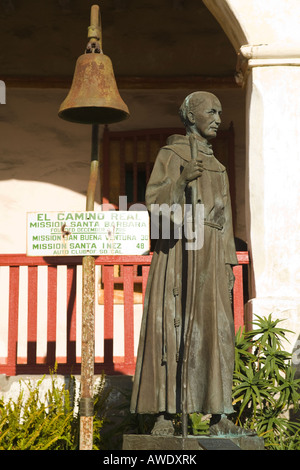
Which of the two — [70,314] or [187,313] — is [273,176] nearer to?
[70,314]

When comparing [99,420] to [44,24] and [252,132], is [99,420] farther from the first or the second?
[44,24]

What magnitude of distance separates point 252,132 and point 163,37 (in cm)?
315

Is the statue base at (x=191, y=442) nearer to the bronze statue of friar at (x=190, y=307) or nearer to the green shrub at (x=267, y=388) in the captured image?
the bronze statue of friar at (x=190, y=307)

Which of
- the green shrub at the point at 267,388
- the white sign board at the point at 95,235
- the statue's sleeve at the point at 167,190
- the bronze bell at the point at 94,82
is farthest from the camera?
the green shrub at the point at 267,388

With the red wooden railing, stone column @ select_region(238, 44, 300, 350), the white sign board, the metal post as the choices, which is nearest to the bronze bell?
the metal post

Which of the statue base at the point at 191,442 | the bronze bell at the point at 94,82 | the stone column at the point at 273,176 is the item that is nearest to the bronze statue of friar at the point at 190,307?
the statue base at the point at 191,442

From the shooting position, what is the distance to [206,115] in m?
5.89

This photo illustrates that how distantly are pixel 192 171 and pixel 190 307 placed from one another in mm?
823

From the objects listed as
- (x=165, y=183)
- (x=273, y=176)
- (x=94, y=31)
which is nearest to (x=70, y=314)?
(x=273, y=176)

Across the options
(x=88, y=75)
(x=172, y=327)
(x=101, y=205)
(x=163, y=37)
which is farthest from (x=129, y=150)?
(x=172, y=327)

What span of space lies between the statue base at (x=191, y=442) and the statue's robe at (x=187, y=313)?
20cm

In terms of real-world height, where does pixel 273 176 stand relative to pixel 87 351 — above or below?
above

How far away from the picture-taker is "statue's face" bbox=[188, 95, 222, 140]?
5.88 metres

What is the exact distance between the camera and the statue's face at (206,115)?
5.88m
